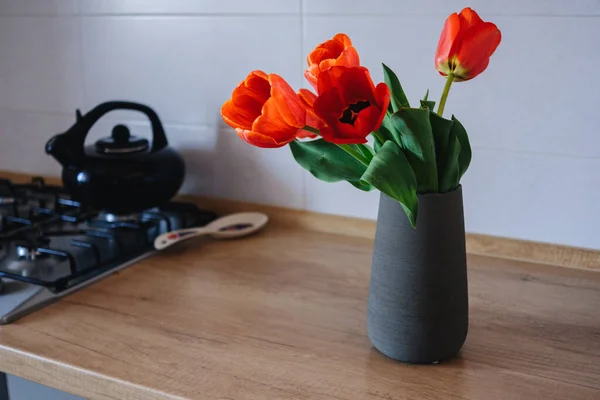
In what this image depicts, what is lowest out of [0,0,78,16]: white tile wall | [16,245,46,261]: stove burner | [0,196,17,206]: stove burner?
[16,245,46,261]: stove burner

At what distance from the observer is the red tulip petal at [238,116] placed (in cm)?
69

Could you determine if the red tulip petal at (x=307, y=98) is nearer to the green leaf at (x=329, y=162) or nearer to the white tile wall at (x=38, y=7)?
the green leaf at (x=329, y=162)

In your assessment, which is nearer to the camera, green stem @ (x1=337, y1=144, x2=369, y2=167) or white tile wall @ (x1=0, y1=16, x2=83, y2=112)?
green stem @ (x1=337, y1=144, x2=369, y2=167)

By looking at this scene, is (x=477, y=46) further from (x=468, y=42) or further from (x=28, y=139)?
(x=28, y=139)

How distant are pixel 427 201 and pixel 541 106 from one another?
15.9 inches

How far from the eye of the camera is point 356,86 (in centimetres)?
65

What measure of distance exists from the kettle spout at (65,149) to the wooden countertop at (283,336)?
0.24 meters

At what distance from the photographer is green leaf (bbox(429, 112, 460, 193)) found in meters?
0.72

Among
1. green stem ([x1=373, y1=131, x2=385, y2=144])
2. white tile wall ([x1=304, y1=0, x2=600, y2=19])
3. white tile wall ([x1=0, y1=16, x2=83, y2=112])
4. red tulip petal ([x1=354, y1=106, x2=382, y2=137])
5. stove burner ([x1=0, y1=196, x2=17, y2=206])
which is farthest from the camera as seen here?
white tile wall ([x1=0, y1=16, x2=83, y2=112])

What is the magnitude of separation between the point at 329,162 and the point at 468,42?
208 millimetres

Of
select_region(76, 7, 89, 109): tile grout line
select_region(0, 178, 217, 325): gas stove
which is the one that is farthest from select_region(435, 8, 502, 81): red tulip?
select_region(76, 7, 89, 109): tile grout line

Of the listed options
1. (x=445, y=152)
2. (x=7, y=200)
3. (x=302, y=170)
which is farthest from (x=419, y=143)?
(x=7, y=200)

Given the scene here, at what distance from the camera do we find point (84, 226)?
125 cm

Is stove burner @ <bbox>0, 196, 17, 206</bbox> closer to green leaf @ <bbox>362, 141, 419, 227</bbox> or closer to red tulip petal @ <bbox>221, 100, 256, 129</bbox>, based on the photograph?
red tulip petal @ <bbox>221, 100, 256, 129</bbox>
